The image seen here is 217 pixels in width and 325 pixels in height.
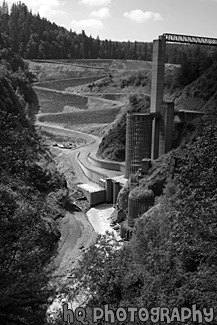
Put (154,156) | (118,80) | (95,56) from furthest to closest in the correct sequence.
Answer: (95,56), (118,80), (154,156)

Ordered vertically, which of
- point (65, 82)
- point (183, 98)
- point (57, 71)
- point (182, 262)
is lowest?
point (182, 262)

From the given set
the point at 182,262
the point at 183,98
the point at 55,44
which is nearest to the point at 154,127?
the point at 183,98

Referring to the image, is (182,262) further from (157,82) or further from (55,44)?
(55,44)

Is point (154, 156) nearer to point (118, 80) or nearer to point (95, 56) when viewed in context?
point (118, 80)

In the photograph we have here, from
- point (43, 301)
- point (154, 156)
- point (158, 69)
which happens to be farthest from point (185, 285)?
point (158, 69)

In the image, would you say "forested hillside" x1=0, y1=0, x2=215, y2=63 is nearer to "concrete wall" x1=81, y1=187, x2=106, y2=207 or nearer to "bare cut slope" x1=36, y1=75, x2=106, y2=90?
"bare cut slope" x1=36, y1=75, x2=106, y2=90

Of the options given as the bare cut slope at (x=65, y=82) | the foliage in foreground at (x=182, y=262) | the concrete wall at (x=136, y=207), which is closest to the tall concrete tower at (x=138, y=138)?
the concrete wall at (x=136, y=207)

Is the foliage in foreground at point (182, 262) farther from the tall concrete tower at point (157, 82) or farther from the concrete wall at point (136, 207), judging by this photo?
the tall concrete tower at point (157, 82)

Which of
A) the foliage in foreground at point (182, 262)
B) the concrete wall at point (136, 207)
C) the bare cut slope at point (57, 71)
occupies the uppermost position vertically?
the bare cut slope at point (57, 71)
